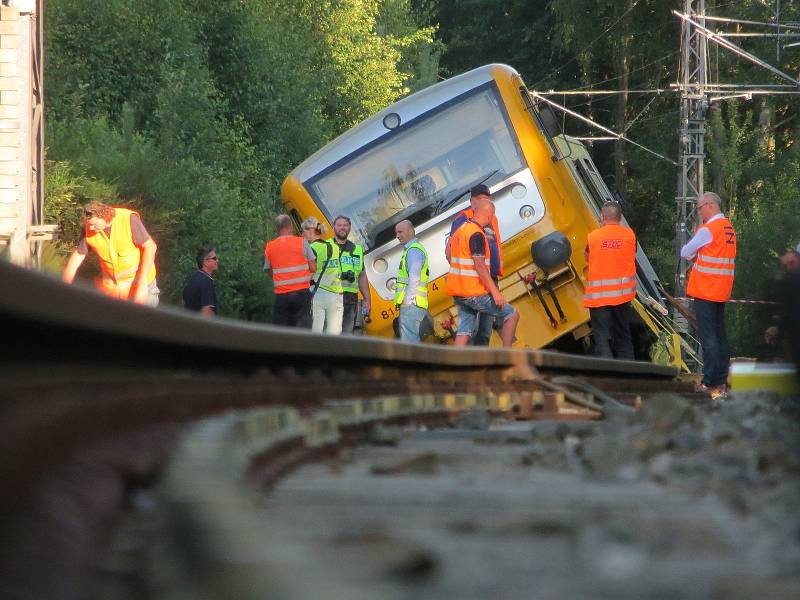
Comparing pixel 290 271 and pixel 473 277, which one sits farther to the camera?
pixel 290 271

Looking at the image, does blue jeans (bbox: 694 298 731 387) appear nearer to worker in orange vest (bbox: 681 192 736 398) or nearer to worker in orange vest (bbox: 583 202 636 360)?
worker in orange vest (bbox: 681 192 736 398)

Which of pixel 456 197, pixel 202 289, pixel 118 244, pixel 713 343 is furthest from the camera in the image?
pixel 456 197

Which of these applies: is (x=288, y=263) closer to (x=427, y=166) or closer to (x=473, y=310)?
(x=427, y=166)

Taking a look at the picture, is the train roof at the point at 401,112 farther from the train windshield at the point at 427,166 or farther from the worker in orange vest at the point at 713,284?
the worker in orange vest at the point at 713,284

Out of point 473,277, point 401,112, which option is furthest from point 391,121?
point 473,277

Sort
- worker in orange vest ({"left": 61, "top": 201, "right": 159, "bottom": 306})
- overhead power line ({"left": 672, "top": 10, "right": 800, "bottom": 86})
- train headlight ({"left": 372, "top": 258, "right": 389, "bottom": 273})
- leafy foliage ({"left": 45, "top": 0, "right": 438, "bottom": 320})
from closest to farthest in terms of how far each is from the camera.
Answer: worker in orange vest ({"left": 61, "top": 201, "right": 159, "bottom": 306})
train headlight ({"left": 372, "top": 258, "right": 389, "bottom": 273})
leafy foliage ({"left": 45, "top": 0, "right": 438, "bottom": 320})
overhead power line ({"left": 672, "top": 10, "right": 800, "bottom": 86})

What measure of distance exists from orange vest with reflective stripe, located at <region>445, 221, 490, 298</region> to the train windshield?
8.76ft

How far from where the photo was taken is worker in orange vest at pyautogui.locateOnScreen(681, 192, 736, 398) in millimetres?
13992

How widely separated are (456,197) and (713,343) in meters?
3.80

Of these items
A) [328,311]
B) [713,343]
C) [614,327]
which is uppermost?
[328,311]

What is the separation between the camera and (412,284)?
15.2m

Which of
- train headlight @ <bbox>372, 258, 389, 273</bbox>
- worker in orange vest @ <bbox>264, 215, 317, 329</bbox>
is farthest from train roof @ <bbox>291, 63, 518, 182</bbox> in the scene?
train headlight @ <bbox>372, 258, 389, 273</bbox>

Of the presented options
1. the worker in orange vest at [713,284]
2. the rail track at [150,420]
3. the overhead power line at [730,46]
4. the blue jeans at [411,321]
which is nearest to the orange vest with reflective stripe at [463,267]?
the blue jeans at [411,321]

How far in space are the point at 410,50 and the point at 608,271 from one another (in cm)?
4061
